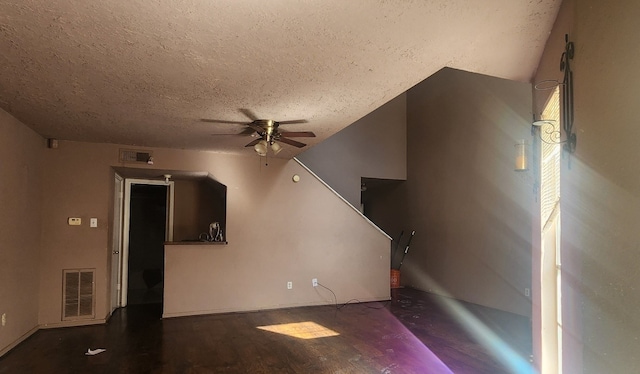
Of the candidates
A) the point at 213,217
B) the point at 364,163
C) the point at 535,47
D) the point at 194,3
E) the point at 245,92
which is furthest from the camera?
the point at 364,163

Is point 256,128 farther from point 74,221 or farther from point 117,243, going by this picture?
point 117,243

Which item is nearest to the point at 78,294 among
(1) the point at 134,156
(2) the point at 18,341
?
(2) the point at 18,341

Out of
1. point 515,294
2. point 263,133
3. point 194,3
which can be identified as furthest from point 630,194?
point 515,294

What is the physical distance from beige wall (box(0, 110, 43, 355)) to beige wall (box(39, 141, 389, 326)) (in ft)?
0.81

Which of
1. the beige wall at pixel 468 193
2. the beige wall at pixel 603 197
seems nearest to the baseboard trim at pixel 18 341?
the beige wall at pixel 603 197

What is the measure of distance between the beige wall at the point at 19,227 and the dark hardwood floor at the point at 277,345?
0.31m

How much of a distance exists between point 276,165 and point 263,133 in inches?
79.5

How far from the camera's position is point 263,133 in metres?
3.79

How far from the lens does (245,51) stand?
2.24m

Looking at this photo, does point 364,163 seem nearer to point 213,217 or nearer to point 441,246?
point 441,246

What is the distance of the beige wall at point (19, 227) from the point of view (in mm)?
3484

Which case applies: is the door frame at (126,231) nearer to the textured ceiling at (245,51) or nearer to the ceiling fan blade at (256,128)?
the textured ceiling at (245,51)

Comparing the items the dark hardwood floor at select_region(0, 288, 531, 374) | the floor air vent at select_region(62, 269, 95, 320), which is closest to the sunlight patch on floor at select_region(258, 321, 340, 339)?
the dark hardwood floor at select_region(0, 288, 531, 374)

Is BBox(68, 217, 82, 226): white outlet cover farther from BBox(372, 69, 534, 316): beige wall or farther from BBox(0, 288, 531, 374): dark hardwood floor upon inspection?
BBox(372, 69, 534, 316): beige wall
